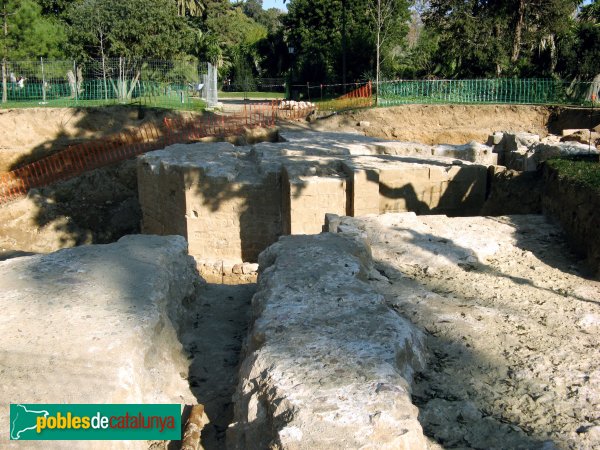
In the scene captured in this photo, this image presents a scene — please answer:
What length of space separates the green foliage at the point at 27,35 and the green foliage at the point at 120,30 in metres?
0.88

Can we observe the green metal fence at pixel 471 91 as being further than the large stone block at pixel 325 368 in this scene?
Yes

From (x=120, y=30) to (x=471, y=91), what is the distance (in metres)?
13.9

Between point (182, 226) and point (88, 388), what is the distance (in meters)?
7.40

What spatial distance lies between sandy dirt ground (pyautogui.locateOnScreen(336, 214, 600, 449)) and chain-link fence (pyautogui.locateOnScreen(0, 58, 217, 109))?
16436 mm

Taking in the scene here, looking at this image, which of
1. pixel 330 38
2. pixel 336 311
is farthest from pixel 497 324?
pixel 330 38

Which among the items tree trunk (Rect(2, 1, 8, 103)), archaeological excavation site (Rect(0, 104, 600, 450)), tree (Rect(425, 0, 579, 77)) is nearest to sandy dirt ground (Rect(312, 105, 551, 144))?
tree (Rect(425, 0, 579, 77))

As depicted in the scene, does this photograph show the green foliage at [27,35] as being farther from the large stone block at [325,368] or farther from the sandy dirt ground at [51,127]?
the large stone block at [325,368]

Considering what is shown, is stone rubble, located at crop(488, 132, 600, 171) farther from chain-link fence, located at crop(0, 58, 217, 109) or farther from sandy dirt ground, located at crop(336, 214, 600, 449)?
chain-link fence, located at crop(0, 58, 217, 109)

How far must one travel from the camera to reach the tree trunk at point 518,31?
25172 mm

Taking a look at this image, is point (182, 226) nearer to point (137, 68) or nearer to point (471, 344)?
point (471, 344)

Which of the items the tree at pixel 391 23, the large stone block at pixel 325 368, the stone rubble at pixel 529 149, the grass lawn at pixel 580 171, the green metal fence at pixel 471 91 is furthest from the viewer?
the tree at pixel 391 23

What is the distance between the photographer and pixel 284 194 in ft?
32.7

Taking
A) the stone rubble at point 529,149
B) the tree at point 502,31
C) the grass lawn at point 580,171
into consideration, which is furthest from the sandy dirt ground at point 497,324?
the tree at point 502,31

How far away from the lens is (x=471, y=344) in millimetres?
4297
